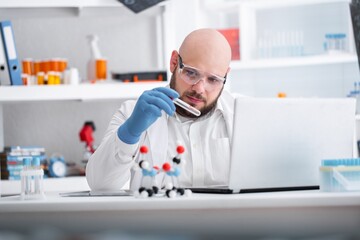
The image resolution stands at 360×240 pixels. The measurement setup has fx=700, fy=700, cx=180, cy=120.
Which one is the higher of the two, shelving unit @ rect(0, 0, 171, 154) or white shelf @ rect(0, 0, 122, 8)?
white shelf @ rect(0, 0, 122, 8)

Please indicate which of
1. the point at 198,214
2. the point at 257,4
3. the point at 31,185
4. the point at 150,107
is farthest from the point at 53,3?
the point at 198,214

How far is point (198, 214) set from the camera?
143cm

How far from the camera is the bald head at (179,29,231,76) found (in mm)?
2463

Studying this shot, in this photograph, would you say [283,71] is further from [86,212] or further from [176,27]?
[86,212]

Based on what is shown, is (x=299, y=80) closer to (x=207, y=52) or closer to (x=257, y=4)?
(x=257, y=4)

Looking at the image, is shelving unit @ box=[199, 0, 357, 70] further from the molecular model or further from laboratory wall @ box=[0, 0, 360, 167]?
the molecular model

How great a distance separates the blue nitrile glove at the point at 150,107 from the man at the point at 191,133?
0.11 m

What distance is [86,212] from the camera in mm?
1494

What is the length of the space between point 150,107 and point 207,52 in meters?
0.54

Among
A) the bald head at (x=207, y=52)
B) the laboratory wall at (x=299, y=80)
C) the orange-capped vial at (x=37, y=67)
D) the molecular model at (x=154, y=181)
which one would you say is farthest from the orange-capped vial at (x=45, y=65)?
the molecular model at (x=154, y=181)

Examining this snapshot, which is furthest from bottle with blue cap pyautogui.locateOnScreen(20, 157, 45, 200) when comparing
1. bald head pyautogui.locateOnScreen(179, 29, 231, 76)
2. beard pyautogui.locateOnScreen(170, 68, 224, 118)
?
bald head pyautogui.locateOnScreen(179, 29, 231, 76)

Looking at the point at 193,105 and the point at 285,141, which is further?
the point at 193,105

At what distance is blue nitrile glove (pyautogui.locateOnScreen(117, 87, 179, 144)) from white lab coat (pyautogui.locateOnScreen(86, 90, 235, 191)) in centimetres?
10

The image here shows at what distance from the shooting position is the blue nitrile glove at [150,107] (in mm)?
2004
